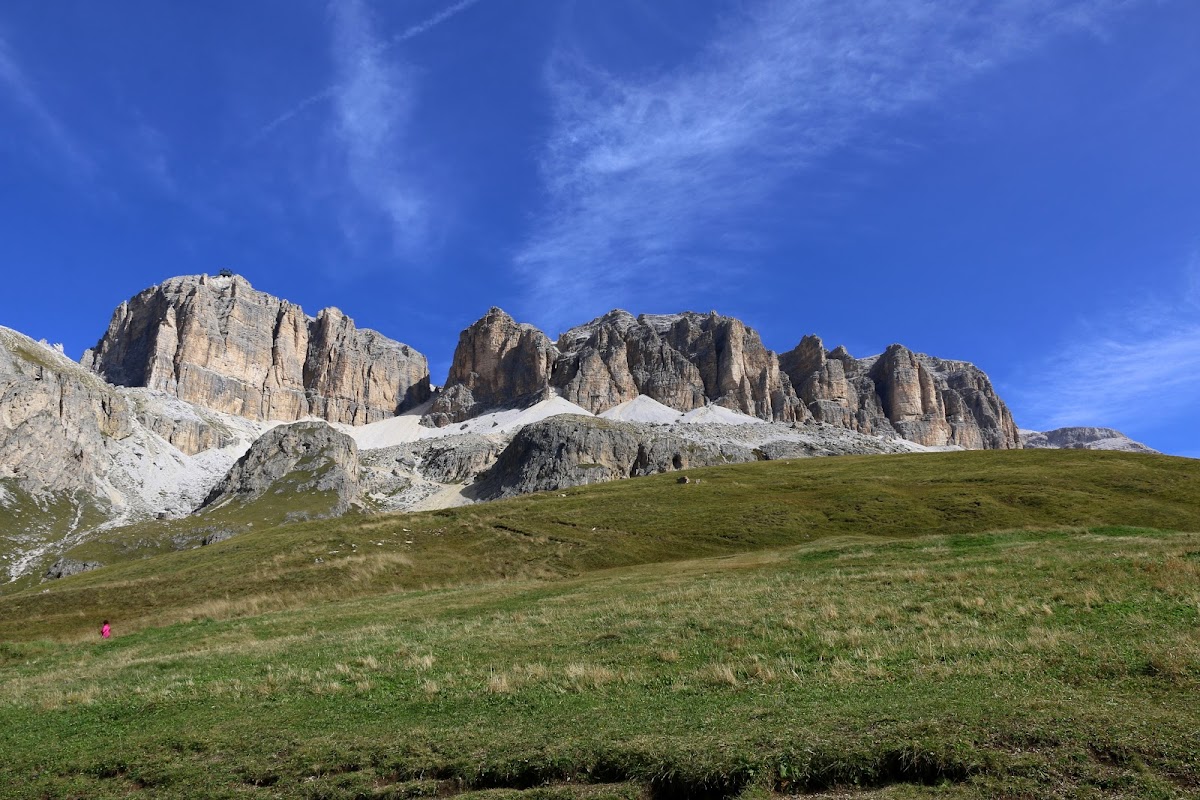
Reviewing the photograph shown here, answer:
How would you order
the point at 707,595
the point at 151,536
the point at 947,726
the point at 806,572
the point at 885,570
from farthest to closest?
1. the point at 151,536
2. the point at 806,572
3. the point at 885,570
4. the point at 707,595
5. the point at 947,726

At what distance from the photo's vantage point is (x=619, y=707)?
1452 cm

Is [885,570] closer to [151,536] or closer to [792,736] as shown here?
[792,736]

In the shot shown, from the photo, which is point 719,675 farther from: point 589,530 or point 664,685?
point 589,530

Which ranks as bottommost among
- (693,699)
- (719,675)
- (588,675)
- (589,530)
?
(693,699)

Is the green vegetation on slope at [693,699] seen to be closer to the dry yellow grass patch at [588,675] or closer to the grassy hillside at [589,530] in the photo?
the dry yellow grass patch at [588,675]

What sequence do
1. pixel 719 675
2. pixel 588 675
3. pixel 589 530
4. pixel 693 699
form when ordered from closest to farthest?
pixel 693 699 < pixel 719 675 < pixel 588 675 < pixel 589 530

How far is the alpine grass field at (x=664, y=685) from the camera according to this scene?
33.8 ft

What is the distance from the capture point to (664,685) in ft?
53.3

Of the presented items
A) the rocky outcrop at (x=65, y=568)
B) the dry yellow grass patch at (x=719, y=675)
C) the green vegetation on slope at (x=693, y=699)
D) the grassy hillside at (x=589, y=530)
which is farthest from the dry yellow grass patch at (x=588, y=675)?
the rocky outcrop at (x=65, y=568)

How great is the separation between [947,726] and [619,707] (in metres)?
6.49

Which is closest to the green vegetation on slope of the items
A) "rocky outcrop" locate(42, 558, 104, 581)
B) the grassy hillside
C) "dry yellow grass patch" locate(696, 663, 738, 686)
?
"dry yellow grass patch" locate(696, 663, 738, 686)

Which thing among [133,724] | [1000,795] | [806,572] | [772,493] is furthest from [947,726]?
[772,493]

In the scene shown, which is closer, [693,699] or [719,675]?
[693,699]

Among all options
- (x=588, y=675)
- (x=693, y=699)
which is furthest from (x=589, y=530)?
(x=693, y=699)
